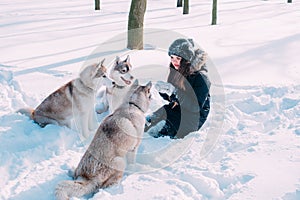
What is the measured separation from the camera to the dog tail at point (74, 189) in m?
3.56

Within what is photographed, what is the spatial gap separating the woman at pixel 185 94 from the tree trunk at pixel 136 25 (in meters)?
3.96

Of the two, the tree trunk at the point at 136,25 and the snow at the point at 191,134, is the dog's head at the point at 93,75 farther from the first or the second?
the tree trunk at the point at 136,25

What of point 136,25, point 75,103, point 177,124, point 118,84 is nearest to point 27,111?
point 75,103

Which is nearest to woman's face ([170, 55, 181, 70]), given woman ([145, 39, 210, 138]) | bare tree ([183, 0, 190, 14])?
woman ([145, 39, 210, 138])

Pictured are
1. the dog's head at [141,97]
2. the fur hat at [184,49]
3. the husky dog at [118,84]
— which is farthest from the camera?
the husky dog at [118,84]

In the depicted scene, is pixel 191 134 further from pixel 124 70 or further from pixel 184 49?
pixel 124 70

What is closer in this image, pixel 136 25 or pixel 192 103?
pixel 192 103

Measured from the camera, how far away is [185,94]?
201 inches

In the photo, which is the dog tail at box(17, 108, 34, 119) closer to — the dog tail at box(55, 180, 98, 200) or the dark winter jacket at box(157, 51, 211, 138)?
the dark winter jacket at box(157, 51, 211, 138)

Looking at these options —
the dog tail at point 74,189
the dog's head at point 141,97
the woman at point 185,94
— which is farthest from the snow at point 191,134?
the dog's head at point 141,97

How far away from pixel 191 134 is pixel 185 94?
583 millimetres

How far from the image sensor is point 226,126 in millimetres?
5309

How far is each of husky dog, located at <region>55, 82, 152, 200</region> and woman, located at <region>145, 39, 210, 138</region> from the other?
102 centimetres

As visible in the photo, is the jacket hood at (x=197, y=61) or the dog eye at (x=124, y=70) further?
the dog eye at (x=124, y=70)
